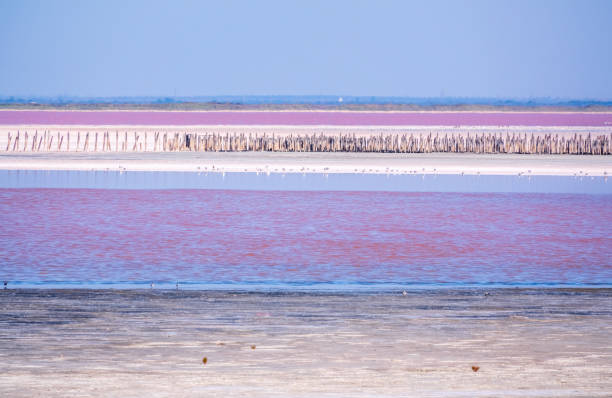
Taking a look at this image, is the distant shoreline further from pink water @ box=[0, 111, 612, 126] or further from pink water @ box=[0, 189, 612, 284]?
pink water @ box=[0, 189, 612, 284]

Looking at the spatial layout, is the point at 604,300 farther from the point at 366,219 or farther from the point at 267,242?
the point at 366,219

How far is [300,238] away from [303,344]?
24.3 ft

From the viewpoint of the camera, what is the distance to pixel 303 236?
13711 mm

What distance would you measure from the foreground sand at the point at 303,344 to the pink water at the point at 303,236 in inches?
85.1

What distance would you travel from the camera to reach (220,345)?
601 centimetres

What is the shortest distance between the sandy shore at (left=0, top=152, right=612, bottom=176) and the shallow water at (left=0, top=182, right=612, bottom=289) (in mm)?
7160

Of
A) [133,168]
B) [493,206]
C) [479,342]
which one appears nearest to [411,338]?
[479,342]

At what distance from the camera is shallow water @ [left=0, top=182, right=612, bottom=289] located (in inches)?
397

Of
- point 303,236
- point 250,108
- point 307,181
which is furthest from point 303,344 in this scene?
point 250,108

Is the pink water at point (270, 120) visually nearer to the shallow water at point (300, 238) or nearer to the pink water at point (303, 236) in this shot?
the shallow water at point (300, 238)

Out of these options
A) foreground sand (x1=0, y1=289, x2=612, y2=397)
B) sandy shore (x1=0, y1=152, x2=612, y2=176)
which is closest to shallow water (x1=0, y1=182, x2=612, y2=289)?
foreground sand (x1=0, y1=289, x2=612, y2=397)

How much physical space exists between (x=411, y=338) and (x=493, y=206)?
1297 centimetres

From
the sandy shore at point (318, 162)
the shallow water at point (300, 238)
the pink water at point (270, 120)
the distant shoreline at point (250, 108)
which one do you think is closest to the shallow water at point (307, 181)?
the shallow water at point (300, 238)

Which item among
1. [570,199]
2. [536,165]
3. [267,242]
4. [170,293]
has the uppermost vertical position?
[170,293]
